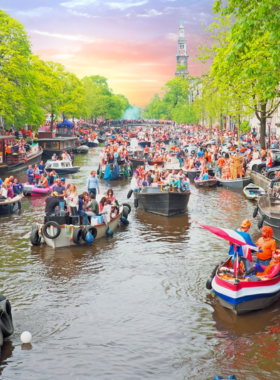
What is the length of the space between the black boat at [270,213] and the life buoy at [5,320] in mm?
10405

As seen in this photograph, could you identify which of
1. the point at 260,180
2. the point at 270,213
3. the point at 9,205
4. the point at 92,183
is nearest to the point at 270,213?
the point at 270,213

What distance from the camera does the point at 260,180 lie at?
30.0m

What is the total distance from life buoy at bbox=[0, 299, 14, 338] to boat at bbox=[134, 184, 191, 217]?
517 inches

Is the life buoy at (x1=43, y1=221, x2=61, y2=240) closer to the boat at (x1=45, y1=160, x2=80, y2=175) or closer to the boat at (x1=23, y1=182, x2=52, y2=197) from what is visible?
the boat at (x1=23, y1=182, x2=52, y2=197)

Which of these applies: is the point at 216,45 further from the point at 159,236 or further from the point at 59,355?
the point at 59,355

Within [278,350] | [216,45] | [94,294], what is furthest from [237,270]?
[216,45]

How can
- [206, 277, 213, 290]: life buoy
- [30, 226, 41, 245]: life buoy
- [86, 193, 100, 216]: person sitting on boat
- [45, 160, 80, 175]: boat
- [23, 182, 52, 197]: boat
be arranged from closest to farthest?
[206, 277, 213, 290]: life buoy → [30, 226, 41, 245]: life buoy → [86, 193, 100, 216]: person sitting on boat → [23, 182, 52, 197]: boat → [45, 160, 80, 175]: boat

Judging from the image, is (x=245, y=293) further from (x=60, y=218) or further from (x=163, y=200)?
(x=163, y=200)

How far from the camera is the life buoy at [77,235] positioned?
58.0 feet

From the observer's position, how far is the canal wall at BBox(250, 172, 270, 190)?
28.1 meters

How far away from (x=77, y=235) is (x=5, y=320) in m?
7.28

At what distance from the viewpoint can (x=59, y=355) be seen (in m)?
10.0

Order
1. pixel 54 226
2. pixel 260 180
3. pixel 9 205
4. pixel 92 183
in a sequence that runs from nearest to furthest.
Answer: pixel 54 226 → pixel 9 205 → pixel 92 183 → pixel 260 180

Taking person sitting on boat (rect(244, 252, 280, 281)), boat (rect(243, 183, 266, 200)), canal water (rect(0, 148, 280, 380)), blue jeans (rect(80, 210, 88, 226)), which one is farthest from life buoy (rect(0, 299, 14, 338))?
boat (rect(243, 183, 266, 200))
